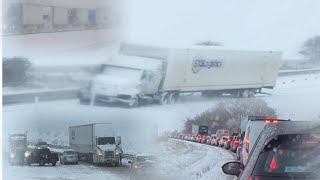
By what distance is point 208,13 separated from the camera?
5441 mm

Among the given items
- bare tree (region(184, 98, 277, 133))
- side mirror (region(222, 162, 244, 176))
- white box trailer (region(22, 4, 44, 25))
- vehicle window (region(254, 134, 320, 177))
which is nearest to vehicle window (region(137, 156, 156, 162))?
bare tree (region(184, 98, 277, 133))

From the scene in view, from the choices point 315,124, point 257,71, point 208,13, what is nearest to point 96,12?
point 208,13

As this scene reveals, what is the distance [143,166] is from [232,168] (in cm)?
74

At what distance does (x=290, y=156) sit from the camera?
462 centimetres

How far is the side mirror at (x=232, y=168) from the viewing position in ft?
17.2

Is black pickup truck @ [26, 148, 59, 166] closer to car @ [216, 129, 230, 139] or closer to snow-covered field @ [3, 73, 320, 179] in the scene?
snow-covered field @ [3, 73, 320, 179]

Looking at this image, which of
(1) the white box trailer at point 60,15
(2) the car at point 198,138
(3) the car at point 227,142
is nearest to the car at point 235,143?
(3) the car at point 227,142

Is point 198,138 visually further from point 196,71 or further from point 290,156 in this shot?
point 290,156

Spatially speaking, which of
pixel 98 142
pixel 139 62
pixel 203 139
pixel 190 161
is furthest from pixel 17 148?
pixel 203 139

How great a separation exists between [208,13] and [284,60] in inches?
26.7

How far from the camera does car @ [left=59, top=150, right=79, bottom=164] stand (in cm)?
580

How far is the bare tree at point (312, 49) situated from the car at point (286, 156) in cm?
70

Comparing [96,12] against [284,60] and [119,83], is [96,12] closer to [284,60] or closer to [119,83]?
[119,83]

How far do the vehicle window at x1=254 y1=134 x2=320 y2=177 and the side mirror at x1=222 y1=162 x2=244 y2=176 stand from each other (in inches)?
22.5
